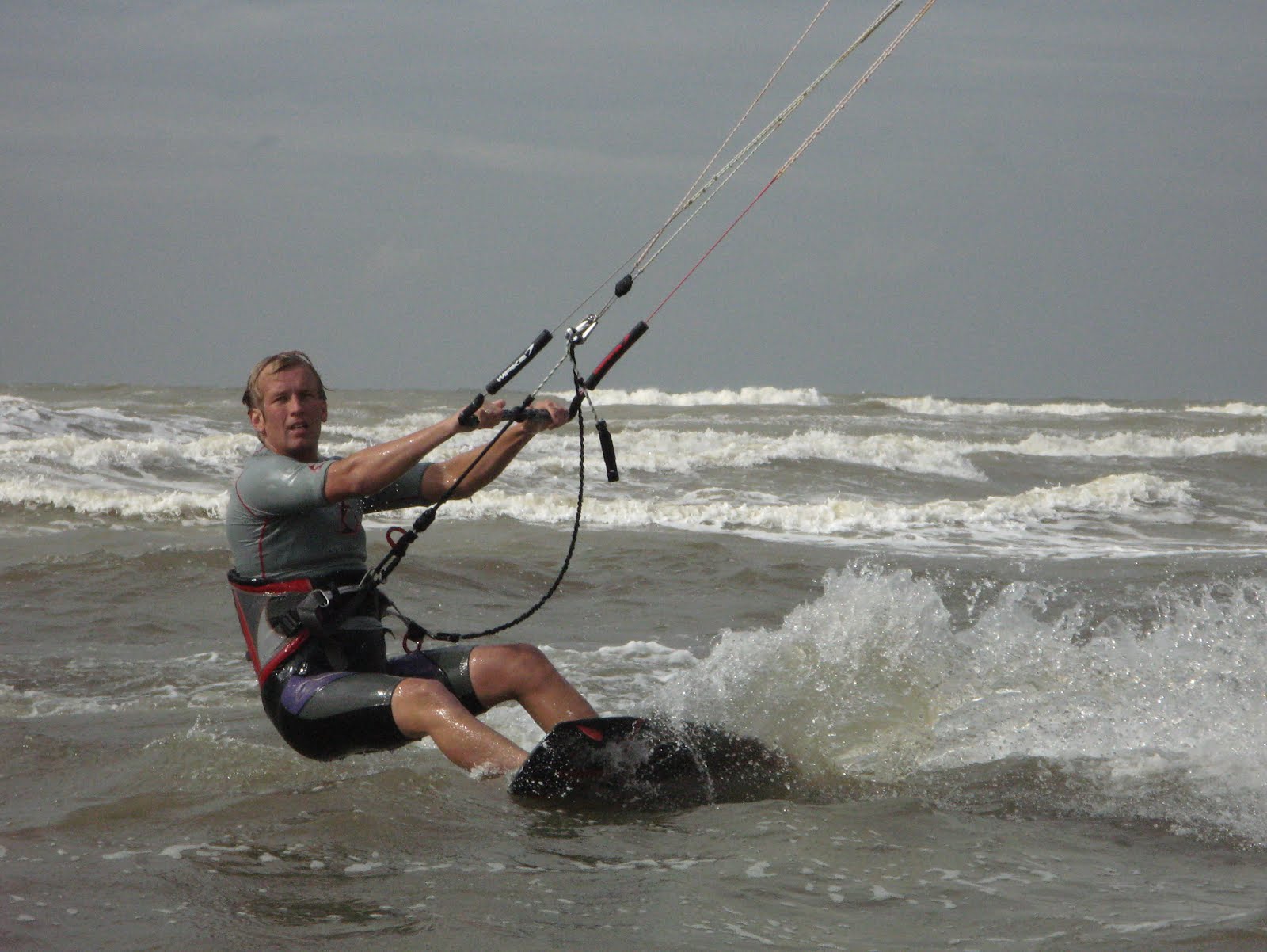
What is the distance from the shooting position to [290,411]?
4488 millimetres

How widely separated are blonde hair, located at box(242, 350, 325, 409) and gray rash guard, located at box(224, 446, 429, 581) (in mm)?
192

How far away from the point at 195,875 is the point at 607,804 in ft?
4.47

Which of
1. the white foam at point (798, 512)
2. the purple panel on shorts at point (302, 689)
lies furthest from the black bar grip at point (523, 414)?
the white foam at point (798, 512)

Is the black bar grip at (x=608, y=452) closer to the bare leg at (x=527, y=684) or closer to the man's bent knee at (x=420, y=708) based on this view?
the bare leg at (x=527, y=684)

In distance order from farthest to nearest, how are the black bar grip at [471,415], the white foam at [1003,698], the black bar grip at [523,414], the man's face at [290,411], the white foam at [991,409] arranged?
the white foam at [991,409] < the white foam at [1003,698] < the man's face at [290,411] < the black bar grip at [523,414] < the black bar grip at [471,415]

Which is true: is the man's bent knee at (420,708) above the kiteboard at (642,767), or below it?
above

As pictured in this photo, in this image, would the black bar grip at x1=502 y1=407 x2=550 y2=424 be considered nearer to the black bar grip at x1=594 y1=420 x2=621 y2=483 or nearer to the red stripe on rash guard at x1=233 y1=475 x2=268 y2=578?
the black bar grip at x1=594 y1=420 x2=621 y2=483

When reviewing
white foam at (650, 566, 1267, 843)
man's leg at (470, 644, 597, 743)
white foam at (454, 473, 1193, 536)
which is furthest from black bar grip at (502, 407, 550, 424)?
white foam at (454, 473, 1193, 536)

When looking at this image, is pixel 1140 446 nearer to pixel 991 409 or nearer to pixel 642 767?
pixel 991 409

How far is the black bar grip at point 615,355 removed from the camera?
457 centimetres

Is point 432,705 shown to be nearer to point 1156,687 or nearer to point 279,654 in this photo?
point 279,654

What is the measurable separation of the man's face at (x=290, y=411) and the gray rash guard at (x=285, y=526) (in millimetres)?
62

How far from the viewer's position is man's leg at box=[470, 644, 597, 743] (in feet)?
15.2

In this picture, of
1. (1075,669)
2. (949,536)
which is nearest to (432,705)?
(1075,669)
